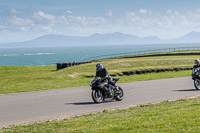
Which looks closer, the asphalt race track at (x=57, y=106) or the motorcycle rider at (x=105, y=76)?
the asphalt race track at (x=57, y=106)

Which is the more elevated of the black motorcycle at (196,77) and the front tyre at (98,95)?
the black motorcycle at (196,77)

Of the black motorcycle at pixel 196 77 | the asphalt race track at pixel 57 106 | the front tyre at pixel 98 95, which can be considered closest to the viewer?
the asphalt race track at pixel 57 106

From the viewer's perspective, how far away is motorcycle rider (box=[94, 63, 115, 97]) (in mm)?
13180

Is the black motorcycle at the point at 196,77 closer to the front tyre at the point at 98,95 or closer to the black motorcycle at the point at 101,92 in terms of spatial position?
the black motorcycle at the point at 101,92

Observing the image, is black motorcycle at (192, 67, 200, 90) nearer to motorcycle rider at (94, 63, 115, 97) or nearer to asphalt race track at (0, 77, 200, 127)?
asphalt race track at (0, 77, 200, 127)

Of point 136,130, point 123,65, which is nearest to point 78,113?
point 136,130

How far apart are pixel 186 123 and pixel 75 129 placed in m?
2.75

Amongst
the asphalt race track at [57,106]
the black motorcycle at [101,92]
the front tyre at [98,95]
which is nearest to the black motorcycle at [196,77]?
the asphalt race track at [57,106]

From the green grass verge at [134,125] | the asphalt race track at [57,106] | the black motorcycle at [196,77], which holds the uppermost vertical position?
the black motorcycle at [196,77]

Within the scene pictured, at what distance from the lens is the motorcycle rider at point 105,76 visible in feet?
43.2

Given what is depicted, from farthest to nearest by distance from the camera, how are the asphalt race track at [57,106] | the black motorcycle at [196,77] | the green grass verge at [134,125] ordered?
the black motorcycle at [196,77], the asphalt race track at [57,106], the green grass verge at [134,125]

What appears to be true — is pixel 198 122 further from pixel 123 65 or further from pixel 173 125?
pixel 123 65

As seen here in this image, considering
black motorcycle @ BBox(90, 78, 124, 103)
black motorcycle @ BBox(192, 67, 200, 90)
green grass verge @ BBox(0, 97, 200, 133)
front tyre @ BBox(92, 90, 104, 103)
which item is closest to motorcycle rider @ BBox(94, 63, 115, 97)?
black motorcycle @ BBox(90, 78, 124, 103)

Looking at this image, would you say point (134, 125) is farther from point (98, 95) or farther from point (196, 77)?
point (196, 77)
